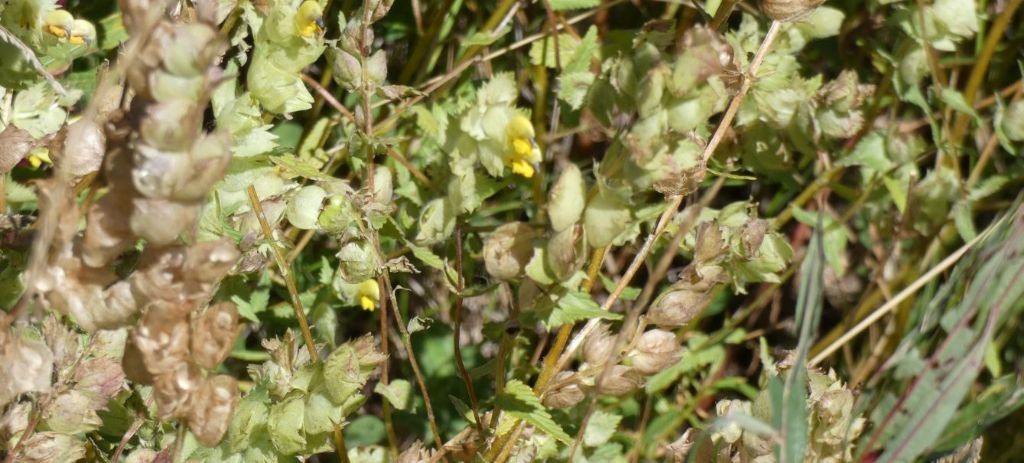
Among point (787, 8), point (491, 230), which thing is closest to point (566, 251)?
point (787, 8)

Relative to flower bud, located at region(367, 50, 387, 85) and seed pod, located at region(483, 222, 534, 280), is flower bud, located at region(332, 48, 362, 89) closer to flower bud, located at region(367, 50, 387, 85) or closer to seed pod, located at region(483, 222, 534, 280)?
flower bud, located at region(367, 50, 387, 85)

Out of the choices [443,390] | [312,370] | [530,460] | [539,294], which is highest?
[539,294]

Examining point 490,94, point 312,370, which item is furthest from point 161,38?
point 490,94

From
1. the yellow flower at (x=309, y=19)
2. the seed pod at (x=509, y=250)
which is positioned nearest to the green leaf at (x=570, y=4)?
the yellow flower at (x=309, y=19)

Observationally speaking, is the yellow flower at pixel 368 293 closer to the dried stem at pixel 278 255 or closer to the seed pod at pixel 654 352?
the dried stem at pixel 278 255

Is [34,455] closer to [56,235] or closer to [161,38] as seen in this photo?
[56,235]

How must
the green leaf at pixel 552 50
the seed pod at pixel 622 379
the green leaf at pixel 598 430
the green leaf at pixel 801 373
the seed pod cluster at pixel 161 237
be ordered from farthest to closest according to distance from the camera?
the green leaf at pixel 552 50
the green leaf at pixel 598 430
the seed pod at pixel 622 379
the green leaf at pixel 801 373
the seed pod cluster at pixel 161 237
